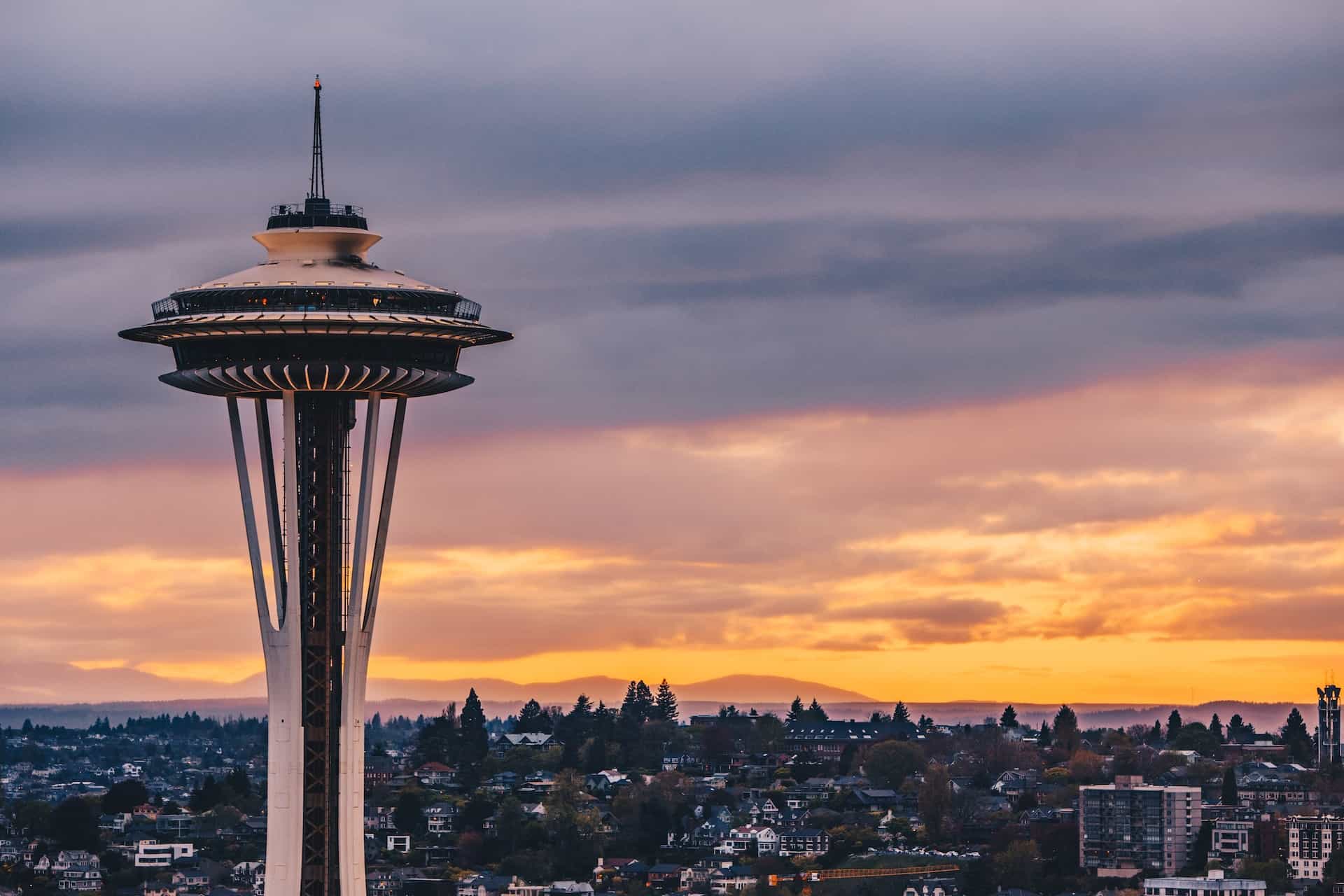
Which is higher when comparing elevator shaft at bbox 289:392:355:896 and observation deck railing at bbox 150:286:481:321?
observation deck railing at bbox 150:286:481:321

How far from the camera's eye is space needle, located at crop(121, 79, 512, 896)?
104 meters

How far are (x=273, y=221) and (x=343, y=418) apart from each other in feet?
22.1

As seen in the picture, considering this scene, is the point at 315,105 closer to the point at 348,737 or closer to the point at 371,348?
the point at 371,348

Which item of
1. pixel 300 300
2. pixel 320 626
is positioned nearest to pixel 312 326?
pixel 300 300

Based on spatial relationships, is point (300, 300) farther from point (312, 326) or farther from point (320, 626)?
point (320, 626)

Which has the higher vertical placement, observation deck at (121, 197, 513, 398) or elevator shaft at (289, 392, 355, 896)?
observation deck at (121, 197, 513, 398)

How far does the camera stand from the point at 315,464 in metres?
106

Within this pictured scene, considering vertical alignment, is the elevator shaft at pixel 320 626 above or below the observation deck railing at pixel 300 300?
below

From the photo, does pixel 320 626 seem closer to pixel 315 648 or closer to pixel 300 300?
pixel 315 648

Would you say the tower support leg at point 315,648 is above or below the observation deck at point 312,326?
below

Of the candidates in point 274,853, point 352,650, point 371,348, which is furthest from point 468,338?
point 274,853

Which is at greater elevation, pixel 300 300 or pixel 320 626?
pixel 300 300

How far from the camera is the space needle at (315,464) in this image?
104m

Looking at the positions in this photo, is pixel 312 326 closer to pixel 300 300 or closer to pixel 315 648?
pixel 300 300
